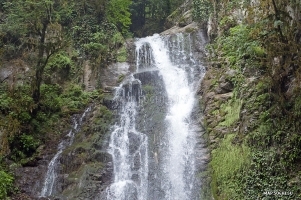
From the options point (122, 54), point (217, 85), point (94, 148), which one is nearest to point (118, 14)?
point (122, 54)

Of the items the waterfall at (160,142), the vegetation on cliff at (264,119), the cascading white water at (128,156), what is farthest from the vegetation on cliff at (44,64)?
the vegetation on cliff at (264,119)

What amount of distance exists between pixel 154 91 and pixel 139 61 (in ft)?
15.6

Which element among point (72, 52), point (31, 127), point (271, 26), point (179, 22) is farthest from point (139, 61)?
point (271, 26)

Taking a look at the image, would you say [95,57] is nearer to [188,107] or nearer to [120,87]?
[120,87]

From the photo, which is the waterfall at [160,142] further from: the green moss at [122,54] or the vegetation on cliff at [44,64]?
the vegetation on cliff at [44,64]

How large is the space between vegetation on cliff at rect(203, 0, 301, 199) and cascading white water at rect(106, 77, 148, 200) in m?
2.96

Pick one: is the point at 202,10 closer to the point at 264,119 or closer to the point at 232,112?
the point at 232,112

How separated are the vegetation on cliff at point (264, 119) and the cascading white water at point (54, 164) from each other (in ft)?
22.0

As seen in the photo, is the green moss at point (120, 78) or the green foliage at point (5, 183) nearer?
the green foliage at point (5, 183)

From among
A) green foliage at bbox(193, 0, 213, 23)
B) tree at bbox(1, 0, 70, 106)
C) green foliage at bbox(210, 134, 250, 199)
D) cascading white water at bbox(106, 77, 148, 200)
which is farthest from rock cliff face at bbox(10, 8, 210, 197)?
green foliage at bbox(193, 0, 213, 23)

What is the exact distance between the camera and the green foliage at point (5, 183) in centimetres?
1212

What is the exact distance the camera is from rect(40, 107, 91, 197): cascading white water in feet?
44.2

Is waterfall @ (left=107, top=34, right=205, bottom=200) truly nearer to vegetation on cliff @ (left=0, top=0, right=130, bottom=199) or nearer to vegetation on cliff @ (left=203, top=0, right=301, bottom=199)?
vegetation on cliff @ (left=203, top=0, right=301, bottom=199)

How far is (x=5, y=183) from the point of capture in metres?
12.7
